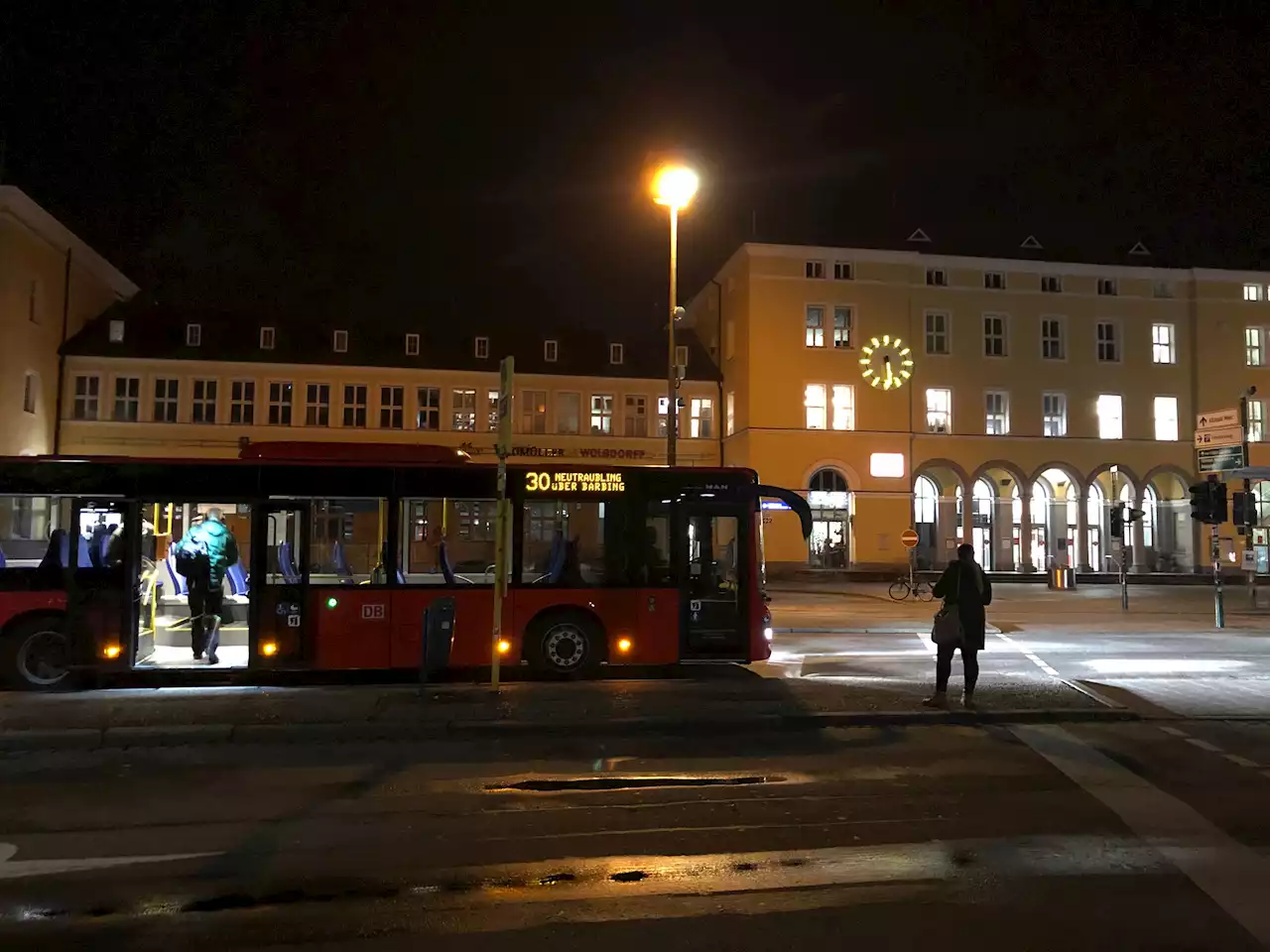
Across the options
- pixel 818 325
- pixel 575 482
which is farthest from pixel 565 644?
pixel 818 325

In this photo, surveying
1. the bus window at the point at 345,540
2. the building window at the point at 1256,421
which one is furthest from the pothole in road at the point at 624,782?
the building window at the point at 1256,421

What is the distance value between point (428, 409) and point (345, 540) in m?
35.3

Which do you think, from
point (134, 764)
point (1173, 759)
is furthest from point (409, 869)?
point (1173, 759)

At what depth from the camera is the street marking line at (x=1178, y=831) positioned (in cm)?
517

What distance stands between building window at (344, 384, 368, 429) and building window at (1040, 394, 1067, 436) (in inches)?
1293

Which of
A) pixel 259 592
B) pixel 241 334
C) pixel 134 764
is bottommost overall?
pixel 134 764

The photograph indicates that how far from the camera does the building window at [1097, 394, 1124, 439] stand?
4697 centimetres

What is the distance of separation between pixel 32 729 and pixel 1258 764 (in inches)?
446

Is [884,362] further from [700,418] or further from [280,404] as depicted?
[280,404]

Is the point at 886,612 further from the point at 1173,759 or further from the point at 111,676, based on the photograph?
the point at 111,676

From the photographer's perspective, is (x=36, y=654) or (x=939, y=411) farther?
(x=939, y=411)

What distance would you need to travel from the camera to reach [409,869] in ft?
18.6

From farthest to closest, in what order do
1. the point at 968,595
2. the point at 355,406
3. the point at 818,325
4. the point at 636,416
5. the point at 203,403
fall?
1. the point at 636,416
2. the point at 355,406
3. the point at 818,325
4. the point at 203,403
5. the point at 968,595

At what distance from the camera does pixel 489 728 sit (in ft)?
31.7
